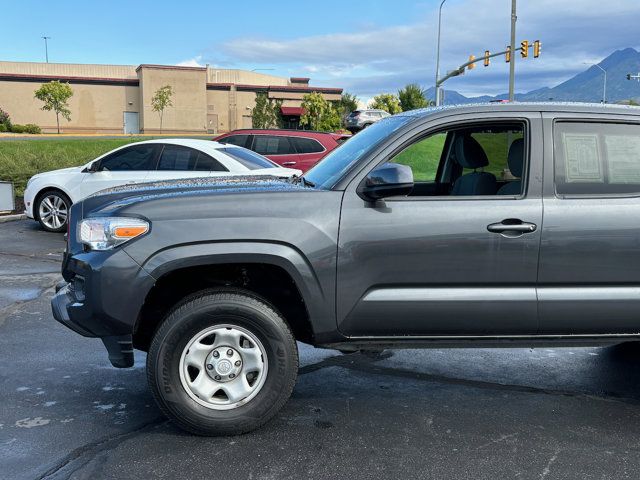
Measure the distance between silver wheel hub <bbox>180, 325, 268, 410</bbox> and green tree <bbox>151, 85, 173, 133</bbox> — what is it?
66903 millimetres

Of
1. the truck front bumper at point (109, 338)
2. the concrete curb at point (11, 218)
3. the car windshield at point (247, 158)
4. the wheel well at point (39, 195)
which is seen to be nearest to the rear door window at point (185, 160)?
the car windshield at point (247, 158)

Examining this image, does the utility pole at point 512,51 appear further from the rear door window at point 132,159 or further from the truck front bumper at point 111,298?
the truck front bumper at point 111,298

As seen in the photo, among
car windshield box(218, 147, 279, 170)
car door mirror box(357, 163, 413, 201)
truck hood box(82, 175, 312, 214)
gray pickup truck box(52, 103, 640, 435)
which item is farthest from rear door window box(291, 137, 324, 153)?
car door mirror box(357, 163, 413, 201)

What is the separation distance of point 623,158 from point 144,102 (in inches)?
2876

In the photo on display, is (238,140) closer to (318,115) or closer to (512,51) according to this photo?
(512,51)

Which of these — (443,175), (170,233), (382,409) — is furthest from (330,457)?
(443,175)

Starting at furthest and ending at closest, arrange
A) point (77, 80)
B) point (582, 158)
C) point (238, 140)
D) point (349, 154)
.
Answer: point (77, 80) → point (238, 140) → point (349, 154) → point (582, 158)

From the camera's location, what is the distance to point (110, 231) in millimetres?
3693

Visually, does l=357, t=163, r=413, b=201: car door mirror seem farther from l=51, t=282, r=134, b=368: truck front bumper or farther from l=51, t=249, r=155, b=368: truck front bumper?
l=51, t=282, r=134, b=368: truck front bumper

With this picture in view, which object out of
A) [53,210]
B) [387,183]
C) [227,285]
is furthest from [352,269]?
[53,210]

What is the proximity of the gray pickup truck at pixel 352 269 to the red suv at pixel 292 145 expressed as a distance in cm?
1046

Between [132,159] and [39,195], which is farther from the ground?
[132,159]

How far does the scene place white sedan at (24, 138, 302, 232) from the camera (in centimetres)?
1019

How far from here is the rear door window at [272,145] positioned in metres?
14.5
